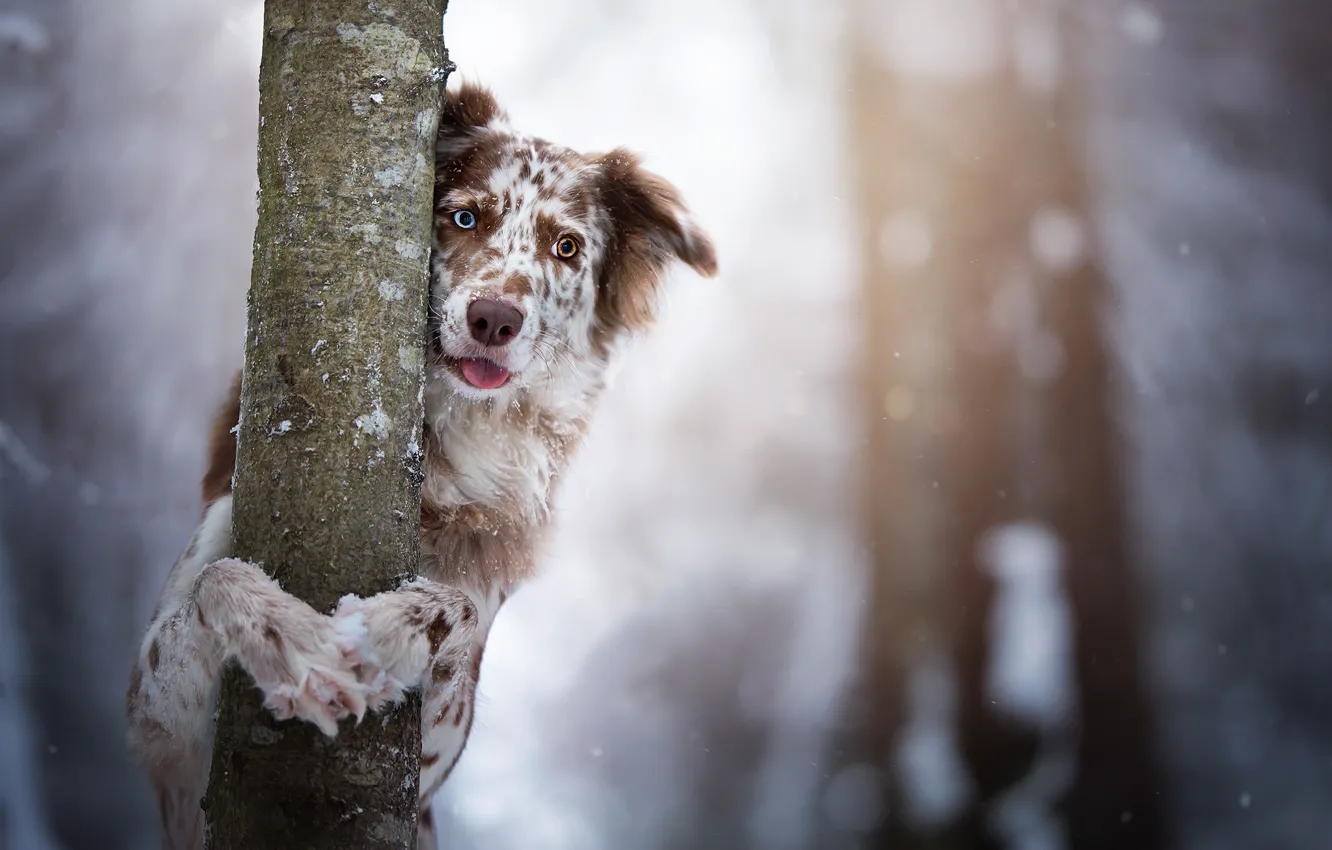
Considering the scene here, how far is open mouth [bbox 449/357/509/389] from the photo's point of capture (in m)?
2.01

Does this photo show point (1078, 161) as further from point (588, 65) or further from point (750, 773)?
point (750, 773)

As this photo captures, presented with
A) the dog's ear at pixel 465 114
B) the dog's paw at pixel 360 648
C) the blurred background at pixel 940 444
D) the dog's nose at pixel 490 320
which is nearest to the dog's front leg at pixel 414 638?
the dog's paw at pixel 360 648

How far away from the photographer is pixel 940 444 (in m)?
4.85

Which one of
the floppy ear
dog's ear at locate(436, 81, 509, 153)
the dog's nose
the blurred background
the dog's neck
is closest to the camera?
the dog's nose

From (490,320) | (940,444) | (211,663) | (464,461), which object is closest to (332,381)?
(211,663)

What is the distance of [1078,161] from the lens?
4.74m

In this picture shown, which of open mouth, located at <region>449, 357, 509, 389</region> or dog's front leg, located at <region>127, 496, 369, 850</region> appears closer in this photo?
dog's front leg, located at <region>127, 496, 369, 850</region>

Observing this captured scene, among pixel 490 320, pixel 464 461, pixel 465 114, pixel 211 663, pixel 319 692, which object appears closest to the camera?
pixel 319 692

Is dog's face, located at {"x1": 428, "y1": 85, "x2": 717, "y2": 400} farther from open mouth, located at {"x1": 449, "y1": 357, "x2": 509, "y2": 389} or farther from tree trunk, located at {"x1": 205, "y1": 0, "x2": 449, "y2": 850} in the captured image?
tree trunk, located at {"x1": 205, "y1": 0, "x2": 449, "y2": 850}

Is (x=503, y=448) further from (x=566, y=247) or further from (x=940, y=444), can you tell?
(x=940, y=444)

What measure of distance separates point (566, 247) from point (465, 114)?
40 cm

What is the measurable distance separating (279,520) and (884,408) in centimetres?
388

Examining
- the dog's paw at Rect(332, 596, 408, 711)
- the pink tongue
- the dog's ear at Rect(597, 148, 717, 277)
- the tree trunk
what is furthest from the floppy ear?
the dog's paw at Rect(332, 596, 408, 711)

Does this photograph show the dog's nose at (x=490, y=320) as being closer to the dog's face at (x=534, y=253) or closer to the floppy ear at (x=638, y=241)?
the dog's face at (x=534, y=253)
